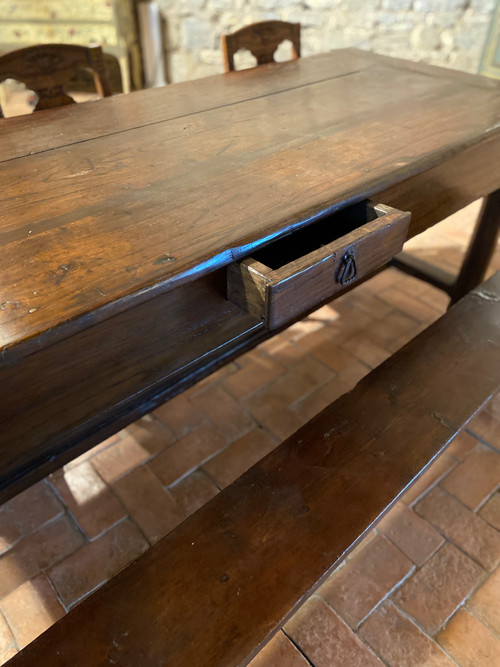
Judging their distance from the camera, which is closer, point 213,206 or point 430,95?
point 213,206

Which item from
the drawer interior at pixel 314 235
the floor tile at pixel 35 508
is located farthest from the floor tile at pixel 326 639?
the drawer interior at pixel 314 235

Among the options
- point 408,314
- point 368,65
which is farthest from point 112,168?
point 408,314

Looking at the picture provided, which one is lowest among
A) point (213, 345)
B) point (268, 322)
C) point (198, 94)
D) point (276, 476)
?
point (276, 476)

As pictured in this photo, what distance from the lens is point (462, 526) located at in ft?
4.88

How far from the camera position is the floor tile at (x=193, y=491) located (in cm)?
155

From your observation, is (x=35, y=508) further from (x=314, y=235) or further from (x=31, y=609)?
(x=314, y=235)

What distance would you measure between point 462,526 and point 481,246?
43.1 inches

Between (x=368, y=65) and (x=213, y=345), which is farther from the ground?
(x=368, y=65)

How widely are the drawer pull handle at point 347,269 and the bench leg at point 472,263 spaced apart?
1.22 metres

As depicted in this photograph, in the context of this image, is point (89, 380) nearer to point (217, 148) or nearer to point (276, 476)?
point (276, 476)

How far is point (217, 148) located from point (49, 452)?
793 millimetres

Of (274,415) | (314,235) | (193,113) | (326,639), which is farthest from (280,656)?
(193,113)

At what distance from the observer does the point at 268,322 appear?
89 centimetres

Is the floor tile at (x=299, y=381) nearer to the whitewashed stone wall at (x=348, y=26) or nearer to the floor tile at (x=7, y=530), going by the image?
the floor tile at (x=7, y=530)
